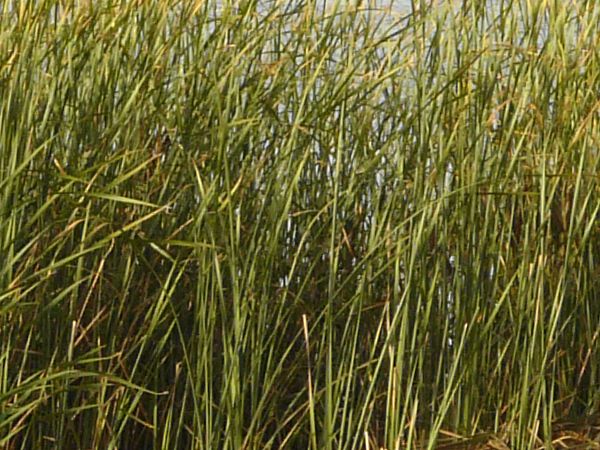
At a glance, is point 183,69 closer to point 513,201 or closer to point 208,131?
point 208,131

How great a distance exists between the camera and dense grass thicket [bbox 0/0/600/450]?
2.38 metres

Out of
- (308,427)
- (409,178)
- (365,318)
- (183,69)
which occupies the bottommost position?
(308,427)

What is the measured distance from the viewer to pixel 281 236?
2.70m

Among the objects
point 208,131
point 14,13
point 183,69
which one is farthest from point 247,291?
point 14,13

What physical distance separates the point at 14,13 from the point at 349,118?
0.71 m

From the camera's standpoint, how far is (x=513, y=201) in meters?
2.62

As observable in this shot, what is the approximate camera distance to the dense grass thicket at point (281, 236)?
2.38 meters

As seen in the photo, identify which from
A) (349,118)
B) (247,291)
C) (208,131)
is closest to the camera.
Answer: (247,291)

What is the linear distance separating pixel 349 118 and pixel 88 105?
0.60 meters

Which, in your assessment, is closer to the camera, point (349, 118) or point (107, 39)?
point (107, 39)

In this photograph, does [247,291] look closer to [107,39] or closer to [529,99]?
[107,39]

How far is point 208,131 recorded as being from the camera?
253 centimetres

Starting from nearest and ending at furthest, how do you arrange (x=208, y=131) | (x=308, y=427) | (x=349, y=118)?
1. (x=208, y=131)
2. (x=308, y=427)
3. (x=349, y=118)

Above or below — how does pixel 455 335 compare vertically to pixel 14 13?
below
